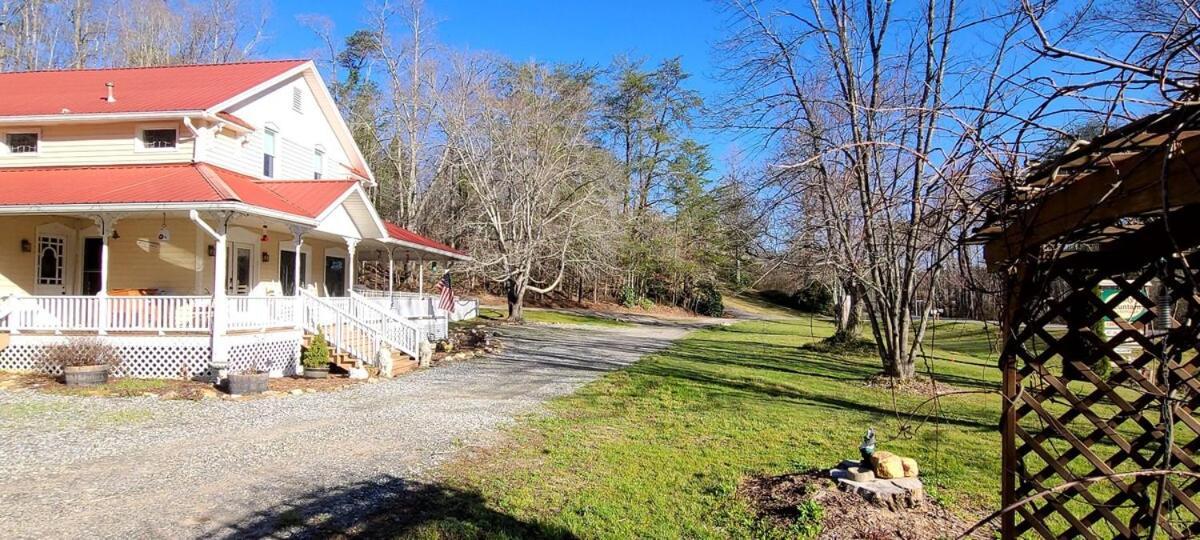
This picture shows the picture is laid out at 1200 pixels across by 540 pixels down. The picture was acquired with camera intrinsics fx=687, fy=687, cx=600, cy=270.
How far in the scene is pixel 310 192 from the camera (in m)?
15.0

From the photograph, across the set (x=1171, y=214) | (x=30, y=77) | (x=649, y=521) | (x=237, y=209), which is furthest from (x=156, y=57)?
(x=1171, y=214)

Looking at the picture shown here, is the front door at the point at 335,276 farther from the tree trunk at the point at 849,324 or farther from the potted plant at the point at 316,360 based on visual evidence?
the tree trunk at the point at 849,324

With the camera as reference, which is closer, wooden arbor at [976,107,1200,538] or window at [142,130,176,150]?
wooden arbor at [976,107,1200,538]

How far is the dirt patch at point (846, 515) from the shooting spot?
455 cm

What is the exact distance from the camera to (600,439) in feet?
25.2

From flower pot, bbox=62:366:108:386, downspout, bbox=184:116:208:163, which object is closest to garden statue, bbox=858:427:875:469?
flower pot, bbox=62:366:108:386

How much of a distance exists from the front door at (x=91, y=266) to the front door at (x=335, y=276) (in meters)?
5.34

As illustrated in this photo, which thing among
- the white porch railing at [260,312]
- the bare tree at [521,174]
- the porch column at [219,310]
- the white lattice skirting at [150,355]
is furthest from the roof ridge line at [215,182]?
the bare tree at [521,174]

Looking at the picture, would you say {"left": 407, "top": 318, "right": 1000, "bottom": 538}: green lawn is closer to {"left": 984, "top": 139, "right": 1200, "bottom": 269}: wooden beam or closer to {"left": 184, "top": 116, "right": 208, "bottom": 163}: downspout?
{"left": 984, "top": 139, "right": 1200, "bottom": 269}: wooden beam

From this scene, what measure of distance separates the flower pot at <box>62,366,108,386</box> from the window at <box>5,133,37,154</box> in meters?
6.82

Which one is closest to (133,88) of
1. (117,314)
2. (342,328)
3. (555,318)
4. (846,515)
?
(117,314)

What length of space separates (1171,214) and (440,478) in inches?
216

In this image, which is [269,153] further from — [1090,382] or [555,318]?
[555,318]

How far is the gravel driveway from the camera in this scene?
500 cm
